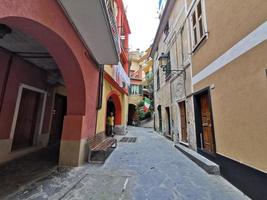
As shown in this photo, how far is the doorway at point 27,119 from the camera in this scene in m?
5.33

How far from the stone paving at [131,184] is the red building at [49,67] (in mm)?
891

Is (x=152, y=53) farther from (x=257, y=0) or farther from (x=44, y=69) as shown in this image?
(x=257, y=0)

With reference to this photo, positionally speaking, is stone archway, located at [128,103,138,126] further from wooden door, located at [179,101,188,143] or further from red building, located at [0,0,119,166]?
red building, located at [0,0,119,166]

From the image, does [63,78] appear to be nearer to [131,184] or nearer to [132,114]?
[131,184]

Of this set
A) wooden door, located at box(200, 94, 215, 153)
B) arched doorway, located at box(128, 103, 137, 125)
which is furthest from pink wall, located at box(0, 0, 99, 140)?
arched doorway, located at box(128, 103, 137, 125)

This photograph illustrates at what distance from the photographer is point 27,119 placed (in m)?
5.79

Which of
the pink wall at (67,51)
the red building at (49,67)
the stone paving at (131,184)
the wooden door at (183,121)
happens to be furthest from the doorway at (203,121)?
the pink wall at (67,51)

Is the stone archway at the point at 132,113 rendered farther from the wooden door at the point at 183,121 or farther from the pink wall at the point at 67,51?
the pink wall at the point at 67,51

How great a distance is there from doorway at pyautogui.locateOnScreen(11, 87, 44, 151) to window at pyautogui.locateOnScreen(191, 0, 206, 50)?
649 centimetres

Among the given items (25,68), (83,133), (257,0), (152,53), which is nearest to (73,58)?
(83,133)

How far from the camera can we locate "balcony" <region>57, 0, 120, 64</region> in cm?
291

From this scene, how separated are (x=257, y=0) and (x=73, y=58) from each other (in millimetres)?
4050

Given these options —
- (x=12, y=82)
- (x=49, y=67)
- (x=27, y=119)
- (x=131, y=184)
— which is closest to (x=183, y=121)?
(x=131, y=184)

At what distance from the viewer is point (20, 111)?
17.7 ft
